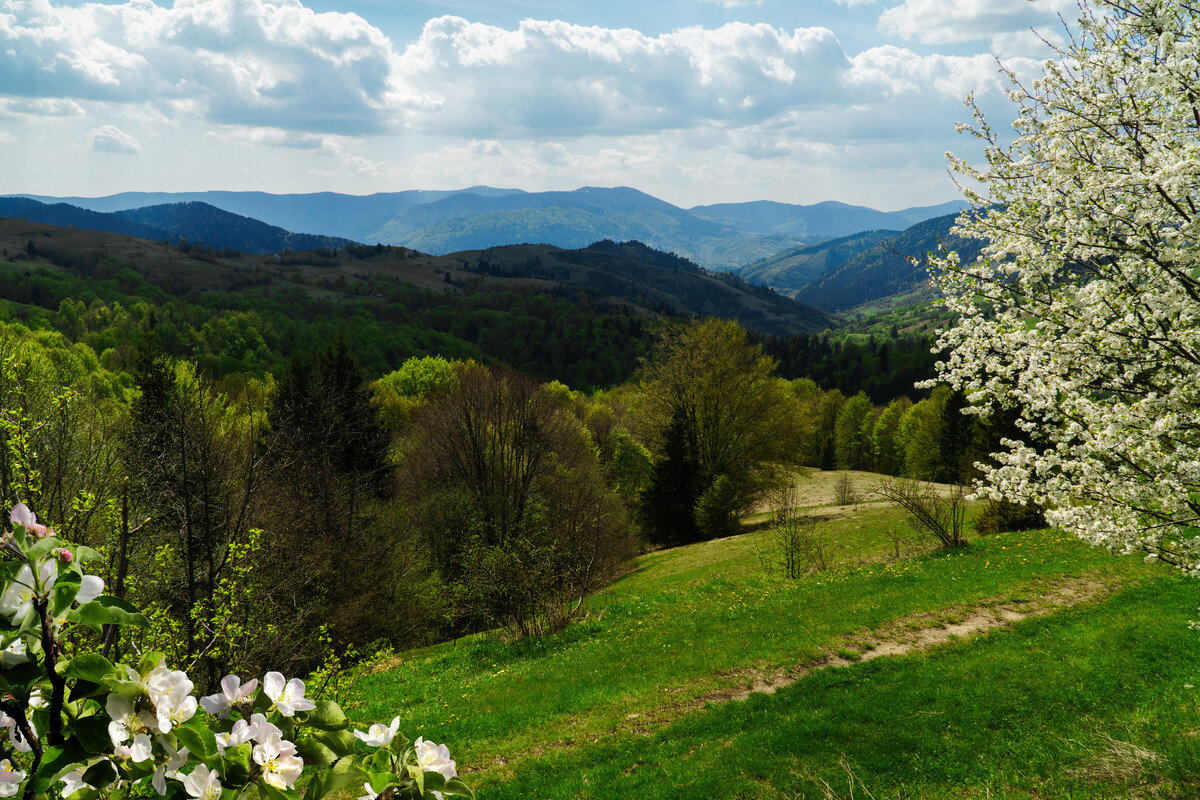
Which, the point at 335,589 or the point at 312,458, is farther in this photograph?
the point at 312,458

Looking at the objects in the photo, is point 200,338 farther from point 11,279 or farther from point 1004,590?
point 1004,590

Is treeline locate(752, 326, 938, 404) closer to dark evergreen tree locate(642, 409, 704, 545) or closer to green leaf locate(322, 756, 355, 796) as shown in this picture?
dark evergreen tree locate(642, 409, 704, 545)

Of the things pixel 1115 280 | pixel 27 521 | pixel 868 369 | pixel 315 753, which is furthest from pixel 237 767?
pixel 868 369

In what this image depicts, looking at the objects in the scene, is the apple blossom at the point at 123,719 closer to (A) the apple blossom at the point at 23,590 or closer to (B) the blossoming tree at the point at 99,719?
(B) the blossoming tree at the point at 99,719

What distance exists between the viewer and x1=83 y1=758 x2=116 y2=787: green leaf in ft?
4.86

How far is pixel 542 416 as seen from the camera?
104ft

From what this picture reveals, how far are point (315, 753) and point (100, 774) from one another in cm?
51

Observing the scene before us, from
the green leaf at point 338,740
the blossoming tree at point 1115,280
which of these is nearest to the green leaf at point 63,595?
the green leaf at point 338,740

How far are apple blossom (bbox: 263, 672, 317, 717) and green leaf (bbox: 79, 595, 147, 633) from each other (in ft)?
1.32

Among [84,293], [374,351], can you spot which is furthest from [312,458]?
[84,293]

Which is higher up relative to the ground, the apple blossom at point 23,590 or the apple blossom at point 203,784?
the apple blossom at point 23,590

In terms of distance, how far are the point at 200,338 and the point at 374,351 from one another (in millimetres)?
23951

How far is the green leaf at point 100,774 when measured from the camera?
58.3 inches

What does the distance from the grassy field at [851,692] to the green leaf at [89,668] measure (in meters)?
9.05
